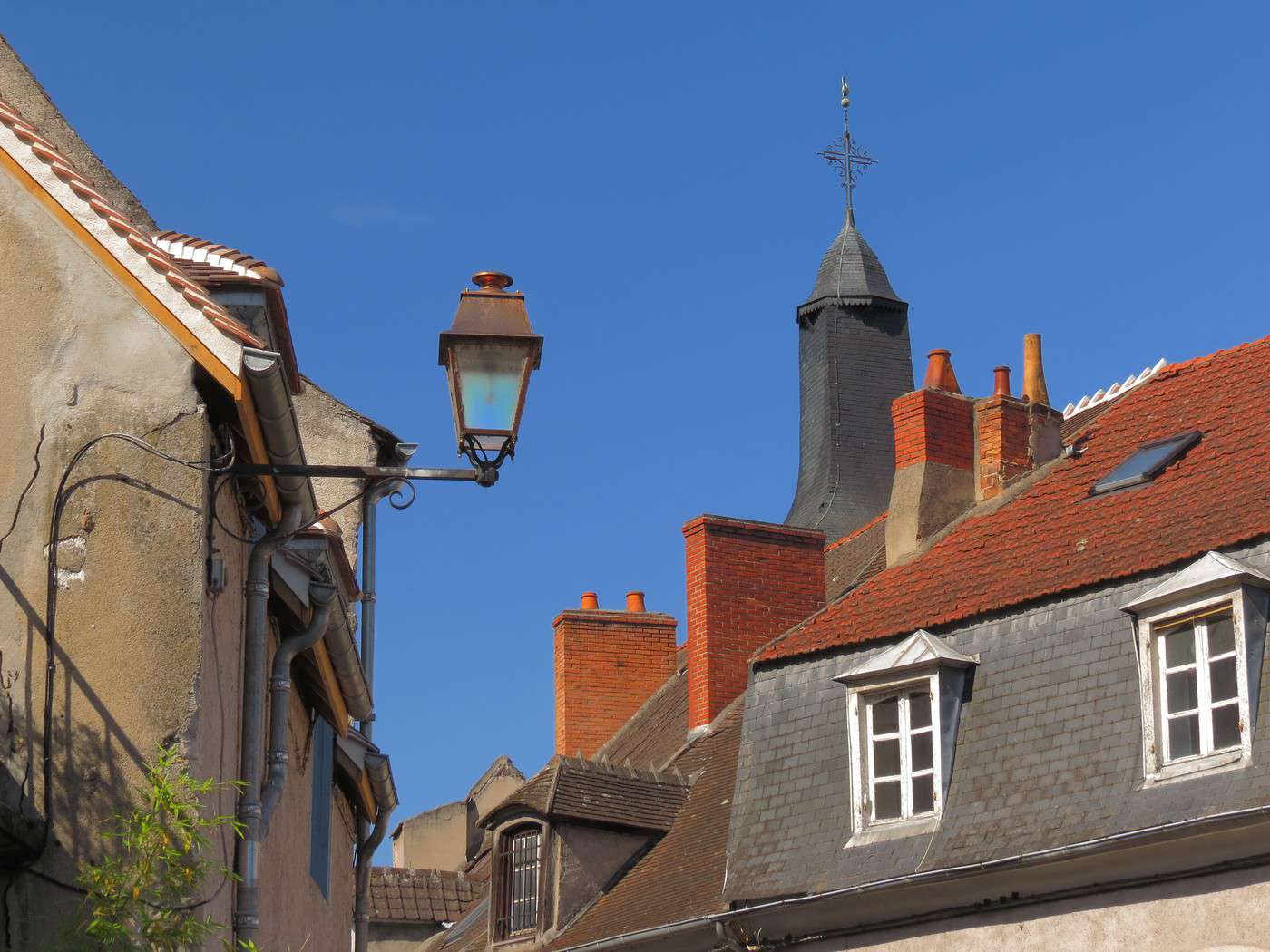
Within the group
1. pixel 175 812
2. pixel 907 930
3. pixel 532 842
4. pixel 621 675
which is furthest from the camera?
pixel 621 675

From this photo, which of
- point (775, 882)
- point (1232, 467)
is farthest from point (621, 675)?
point (1232, 467)

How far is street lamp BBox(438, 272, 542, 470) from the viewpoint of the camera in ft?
26.2

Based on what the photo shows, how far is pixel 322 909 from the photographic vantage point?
13070 mm

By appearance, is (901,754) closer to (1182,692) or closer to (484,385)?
(1182,692)

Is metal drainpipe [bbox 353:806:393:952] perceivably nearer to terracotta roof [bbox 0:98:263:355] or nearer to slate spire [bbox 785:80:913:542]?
terracotta roof [bbox 0:98:263:355]

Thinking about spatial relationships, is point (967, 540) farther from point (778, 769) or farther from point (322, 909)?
point (322, 909)

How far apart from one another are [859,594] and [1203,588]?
4.03m

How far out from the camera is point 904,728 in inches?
611

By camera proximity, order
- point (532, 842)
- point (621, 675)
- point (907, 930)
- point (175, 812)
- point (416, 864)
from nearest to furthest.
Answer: point (175, 812) → point (907, 930) → point (532, 842) → point (621, 675) → point (416, 864)

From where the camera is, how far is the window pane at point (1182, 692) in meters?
13.6

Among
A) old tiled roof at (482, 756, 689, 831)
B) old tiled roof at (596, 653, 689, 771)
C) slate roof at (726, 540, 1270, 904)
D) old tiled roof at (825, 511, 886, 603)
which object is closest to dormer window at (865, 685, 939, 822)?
slate roof at (726, 540, 1270, 904)

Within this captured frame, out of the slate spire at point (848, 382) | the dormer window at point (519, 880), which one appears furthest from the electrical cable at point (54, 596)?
the slate spire at point (848, 382)

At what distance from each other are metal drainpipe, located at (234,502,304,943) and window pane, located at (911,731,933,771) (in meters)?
7.22

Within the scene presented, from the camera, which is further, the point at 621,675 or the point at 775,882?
the point at 621,675
